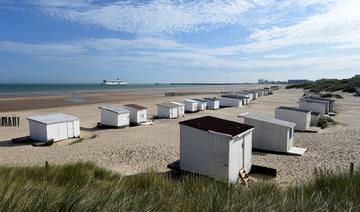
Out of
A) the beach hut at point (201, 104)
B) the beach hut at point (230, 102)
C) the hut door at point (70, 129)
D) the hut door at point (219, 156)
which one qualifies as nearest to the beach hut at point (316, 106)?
the beach hut at point (201, 104)

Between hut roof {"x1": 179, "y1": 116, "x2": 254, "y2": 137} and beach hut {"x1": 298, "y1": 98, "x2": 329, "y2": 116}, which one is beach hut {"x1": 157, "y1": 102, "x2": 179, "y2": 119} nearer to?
beach hut {"x1": 298, "y1": 98, "x2": 329, "y2": 116}

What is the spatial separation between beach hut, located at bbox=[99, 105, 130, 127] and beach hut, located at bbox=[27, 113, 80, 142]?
4.17 m

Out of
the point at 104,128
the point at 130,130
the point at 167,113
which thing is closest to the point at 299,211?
the point at 130,130

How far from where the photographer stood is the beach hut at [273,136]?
15750 millimetres

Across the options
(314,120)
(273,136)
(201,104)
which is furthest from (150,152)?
(201,104)

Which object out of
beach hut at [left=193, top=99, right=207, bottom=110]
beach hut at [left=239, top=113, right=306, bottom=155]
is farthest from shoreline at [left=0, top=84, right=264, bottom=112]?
beach hut at [left=239, top=113, right=306, bottom=155]

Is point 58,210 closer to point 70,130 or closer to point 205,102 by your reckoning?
point 70,130

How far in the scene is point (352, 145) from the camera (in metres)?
17.1

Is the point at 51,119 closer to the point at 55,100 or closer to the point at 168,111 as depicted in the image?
the point at 168,111

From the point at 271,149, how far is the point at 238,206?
42.4 ft

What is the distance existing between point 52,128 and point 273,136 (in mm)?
12616

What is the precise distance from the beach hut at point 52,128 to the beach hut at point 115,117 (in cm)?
417

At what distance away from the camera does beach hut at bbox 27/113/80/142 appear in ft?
62.1

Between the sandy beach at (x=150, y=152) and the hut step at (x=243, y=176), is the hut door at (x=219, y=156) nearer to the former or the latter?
the hut step at (x=243, y=176)
